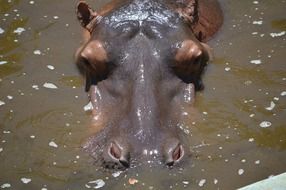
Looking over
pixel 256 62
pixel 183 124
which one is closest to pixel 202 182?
pixel 183 124

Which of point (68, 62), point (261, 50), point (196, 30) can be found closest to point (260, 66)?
point (261, 50)

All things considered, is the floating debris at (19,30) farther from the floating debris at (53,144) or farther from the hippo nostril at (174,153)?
the hippo nostril at (174,153)

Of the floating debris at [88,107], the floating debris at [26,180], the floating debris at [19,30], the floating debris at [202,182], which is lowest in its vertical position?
the floating debris at [202,182]

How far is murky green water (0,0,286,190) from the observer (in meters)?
5.53

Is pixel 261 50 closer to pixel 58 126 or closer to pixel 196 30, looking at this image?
pixel 196 30

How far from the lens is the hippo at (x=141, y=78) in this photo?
5.44m

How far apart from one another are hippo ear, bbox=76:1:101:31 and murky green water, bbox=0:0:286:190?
2.10 feet

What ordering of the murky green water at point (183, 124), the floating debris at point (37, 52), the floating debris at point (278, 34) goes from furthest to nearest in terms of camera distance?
the floating debris at point (278, 34), the floating debris at point (37, 52), the murky green water at point (183, 124)

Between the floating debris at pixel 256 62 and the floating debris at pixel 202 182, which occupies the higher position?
the floating debris at pixel 202 182

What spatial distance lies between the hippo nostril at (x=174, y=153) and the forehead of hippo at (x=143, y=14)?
5.05 feet

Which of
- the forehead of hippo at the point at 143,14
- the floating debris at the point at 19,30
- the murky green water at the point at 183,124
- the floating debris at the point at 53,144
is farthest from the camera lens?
the floating debris at the point at 19,30

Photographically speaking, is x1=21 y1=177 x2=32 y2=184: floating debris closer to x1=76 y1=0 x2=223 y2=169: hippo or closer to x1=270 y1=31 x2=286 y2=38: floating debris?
A: x1=76 y1=0 x2=223 y2=169: hippo

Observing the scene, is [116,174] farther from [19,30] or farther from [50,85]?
[19,30]

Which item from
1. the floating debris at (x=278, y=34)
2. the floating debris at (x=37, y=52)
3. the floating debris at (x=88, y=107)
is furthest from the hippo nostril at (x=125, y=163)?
the floating debris at (x=278, y=34)
